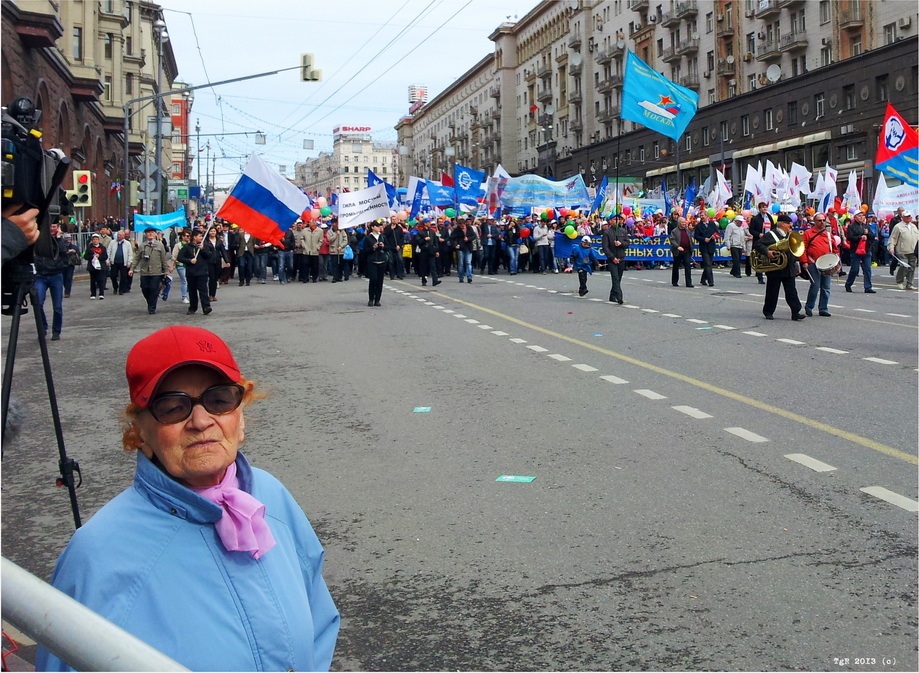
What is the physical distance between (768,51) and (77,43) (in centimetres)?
3695

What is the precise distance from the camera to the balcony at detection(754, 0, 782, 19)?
192 feet

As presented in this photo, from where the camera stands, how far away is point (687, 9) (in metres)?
69.8

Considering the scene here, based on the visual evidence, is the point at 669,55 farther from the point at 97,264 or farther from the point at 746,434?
the point at 746,434

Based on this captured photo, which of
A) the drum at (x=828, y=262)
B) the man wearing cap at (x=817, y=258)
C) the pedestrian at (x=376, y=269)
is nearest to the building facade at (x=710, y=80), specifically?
the pedestrian at (x=376, y=269)

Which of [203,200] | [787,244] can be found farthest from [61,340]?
[203,200]

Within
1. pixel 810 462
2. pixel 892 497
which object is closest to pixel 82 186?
pixel 810 462

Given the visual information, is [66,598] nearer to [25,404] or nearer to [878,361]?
[25,404]

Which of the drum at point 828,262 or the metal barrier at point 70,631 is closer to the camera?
the metal barrier at point 70,631

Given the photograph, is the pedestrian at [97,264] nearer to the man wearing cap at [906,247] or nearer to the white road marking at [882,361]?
the white road marking at [882,361]

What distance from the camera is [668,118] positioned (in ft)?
95.5

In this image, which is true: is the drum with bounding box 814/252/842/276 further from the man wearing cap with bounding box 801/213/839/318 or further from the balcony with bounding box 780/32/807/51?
the balcony with bounding box 780/32/807/51

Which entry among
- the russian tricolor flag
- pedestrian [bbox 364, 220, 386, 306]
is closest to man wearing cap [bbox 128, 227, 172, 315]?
the russian tricolor flag

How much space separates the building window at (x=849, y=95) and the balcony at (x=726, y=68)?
45.7 ft

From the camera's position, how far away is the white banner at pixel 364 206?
2867cm
